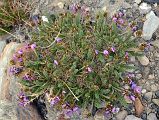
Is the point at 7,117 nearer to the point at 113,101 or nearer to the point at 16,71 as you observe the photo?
the point at 16,71

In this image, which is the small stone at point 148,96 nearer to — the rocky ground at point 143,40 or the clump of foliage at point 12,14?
the rocky ground at point 143,40

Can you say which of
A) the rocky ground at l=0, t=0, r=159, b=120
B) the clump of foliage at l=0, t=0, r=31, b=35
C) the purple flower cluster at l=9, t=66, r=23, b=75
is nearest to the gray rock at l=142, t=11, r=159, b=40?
the rocky ground at l=0, t=0, r=159, b=120

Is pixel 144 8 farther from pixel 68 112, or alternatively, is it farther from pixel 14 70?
pixel 14 70

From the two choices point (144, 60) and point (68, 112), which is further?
point (144, 60)

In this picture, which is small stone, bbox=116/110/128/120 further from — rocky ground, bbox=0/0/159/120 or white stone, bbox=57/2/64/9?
white stone, bbox=57/2/64/9

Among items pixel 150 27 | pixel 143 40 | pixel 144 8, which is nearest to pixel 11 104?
pixel 143 40

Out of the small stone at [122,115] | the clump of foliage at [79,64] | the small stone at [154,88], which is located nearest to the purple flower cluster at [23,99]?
the clump of foliage at [79,64]

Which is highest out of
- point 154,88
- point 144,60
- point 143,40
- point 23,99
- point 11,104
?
point 143,40

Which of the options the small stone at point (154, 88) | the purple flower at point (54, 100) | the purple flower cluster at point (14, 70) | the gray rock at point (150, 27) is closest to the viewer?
the purple flower at point (54, 100)

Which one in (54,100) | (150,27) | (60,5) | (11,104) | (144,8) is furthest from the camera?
(60,5)
